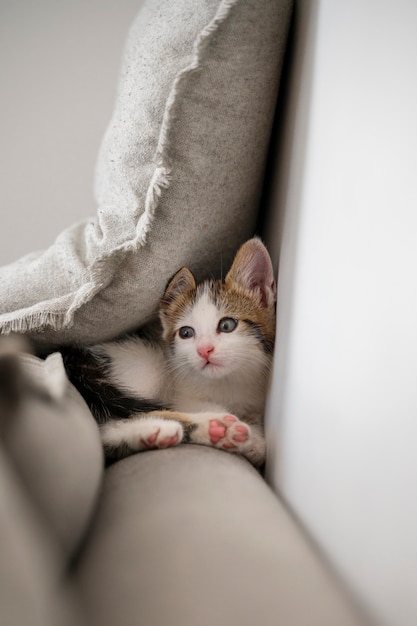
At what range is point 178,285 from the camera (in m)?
0.97

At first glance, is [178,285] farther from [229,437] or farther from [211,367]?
[229,437]

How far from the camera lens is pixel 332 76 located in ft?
2.05

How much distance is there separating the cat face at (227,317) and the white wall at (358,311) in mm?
225

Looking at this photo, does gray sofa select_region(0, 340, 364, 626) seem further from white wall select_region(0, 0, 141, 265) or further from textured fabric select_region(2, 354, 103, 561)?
white wall select_region(0, 0, 141, 265)

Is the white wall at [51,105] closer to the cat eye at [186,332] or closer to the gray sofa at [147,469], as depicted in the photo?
the gray sofa at [147,469]

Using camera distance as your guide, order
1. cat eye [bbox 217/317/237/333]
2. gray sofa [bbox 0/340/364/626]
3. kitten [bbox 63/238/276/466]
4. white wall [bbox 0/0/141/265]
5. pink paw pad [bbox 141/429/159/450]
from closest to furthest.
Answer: gray sofa [bbox 0/340/364/626] < pink paw pad [bbox 141/429/159/450] < kitten [bbox 63/238/276/466] < cat eye [bbox 217/317/237/333] < white wall [bbox 0/0/141/265]

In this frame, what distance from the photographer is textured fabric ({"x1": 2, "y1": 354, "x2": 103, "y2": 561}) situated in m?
0.45

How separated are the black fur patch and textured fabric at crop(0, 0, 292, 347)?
36 millimetres

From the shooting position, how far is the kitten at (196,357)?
2.88 feet

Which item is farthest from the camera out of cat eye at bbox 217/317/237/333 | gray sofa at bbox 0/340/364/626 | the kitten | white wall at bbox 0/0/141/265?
white wall at bbox 0/0/141/265

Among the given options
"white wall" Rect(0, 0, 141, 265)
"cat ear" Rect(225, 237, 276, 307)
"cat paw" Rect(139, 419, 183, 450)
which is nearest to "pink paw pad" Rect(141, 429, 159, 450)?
"cat paw" Rect(139, 419, 183, 450)

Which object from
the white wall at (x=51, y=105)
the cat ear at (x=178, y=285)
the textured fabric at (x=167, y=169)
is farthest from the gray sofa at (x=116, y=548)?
the white wall at (x=51, y=105)

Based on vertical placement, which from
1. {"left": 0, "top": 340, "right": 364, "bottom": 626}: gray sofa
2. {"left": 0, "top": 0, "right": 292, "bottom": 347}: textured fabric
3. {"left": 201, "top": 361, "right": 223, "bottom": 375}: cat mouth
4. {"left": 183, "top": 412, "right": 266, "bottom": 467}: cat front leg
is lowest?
{"left": 183, "top": 412, "right": 266, "bottom": 467}: cat front leg

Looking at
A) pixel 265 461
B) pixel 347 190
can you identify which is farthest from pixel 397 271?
pixel 265 461
